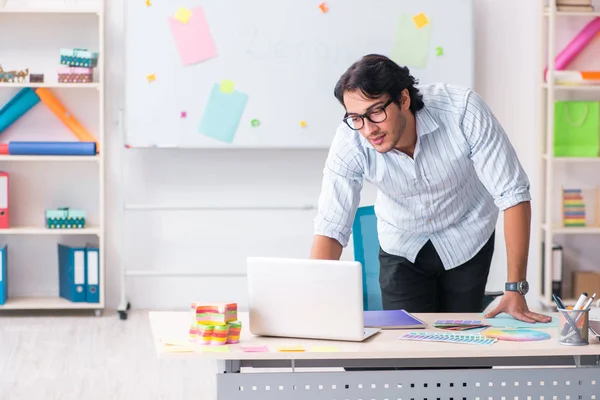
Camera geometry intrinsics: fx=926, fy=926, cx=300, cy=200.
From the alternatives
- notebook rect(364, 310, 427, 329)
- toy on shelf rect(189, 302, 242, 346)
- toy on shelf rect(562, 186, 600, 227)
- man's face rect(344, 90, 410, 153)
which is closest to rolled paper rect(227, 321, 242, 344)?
toy on shelf rect(189, 302, 242, 346)

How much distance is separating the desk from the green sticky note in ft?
8.86

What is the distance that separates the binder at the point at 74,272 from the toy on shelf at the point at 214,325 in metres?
2.60

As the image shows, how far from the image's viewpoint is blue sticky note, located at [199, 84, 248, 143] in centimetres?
459

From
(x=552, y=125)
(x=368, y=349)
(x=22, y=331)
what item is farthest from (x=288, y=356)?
(x=552, y=125)

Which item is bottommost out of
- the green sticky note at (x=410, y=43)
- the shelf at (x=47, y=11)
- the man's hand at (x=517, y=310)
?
the man's hand at (x=517, y=310)

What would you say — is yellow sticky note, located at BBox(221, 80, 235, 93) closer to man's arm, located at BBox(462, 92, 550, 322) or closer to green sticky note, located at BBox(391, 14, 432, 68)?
green sticky note, located at BBox(391, 14, 432, 68)

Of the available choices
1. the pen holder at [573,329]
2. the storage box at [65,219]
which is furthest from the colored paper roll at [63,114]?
the pen holder at [573,329]

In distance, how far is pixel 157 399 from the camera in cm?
334

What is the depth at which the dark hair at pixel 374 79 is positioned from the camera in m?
2.22

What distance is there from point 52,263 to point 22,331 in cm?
56

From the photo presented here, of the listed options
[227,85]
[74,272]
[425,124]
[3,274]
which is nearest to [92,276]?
[74,272]

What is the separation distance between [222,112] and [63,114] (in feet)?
2.64

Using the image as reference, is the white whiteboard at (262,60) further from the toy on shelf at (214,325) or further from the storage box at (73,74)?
the toy on shelf at (214,325)

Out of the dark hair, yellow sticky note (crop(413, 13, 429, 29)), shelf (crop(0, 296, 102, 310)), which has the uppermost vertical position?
yellow sticky note (crop(413, 13, 429, 29))
